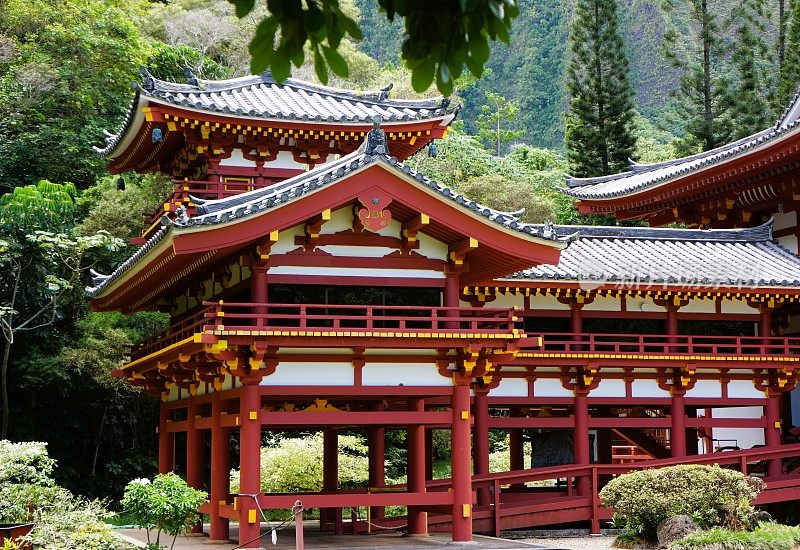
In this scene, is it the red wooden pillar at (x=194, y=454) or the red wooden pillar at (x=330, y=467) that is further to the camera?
the red wooden pillar at (x=330, y=467)

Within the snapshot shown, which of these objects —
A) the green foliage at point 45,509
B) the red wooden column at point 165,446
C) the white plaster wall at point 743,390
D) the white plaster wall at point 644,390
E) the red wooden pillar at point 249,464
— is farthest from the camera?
the white plaster wall at point 743,390

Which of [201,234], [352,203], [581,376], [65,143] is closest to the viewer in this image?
[201,234]

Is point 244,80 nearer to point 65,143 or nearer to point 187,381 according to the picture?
point 187,381

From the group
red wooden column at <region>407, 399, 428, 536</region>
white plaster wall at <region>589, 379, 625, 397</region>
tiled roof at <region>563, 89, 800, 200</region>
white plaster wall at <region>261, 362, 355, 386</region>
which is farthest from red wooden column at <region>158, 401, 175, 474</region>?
tiled roof at <region>563, 89, 800, 200</region>

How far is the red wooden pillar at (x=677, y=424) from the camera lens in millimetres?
22406

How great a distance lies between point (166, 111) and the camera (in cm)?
2080

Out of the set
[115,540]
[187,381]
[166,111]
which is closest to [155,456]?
[187,381]

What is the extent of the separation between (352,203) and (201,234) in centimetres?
241

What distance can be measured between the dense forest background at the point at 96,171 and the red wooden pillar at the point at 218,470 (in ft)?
21.3

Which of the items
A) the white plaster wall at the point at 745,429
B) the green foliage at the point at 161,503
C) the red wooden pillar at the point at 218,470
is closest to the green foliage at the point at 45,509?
the green foliage at the point at 161,503

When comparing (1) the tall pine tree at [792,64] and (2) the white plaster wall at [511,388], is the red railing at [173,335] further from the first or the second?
(1) the tall pine tree at [792,64]

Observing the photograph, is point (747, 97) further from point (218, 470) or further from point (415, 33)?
point (415, 33)

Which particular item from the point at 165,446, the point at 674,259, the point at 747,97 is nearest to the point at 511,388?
the point at 674,259

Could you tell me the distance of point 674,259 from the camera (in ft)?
78.6
